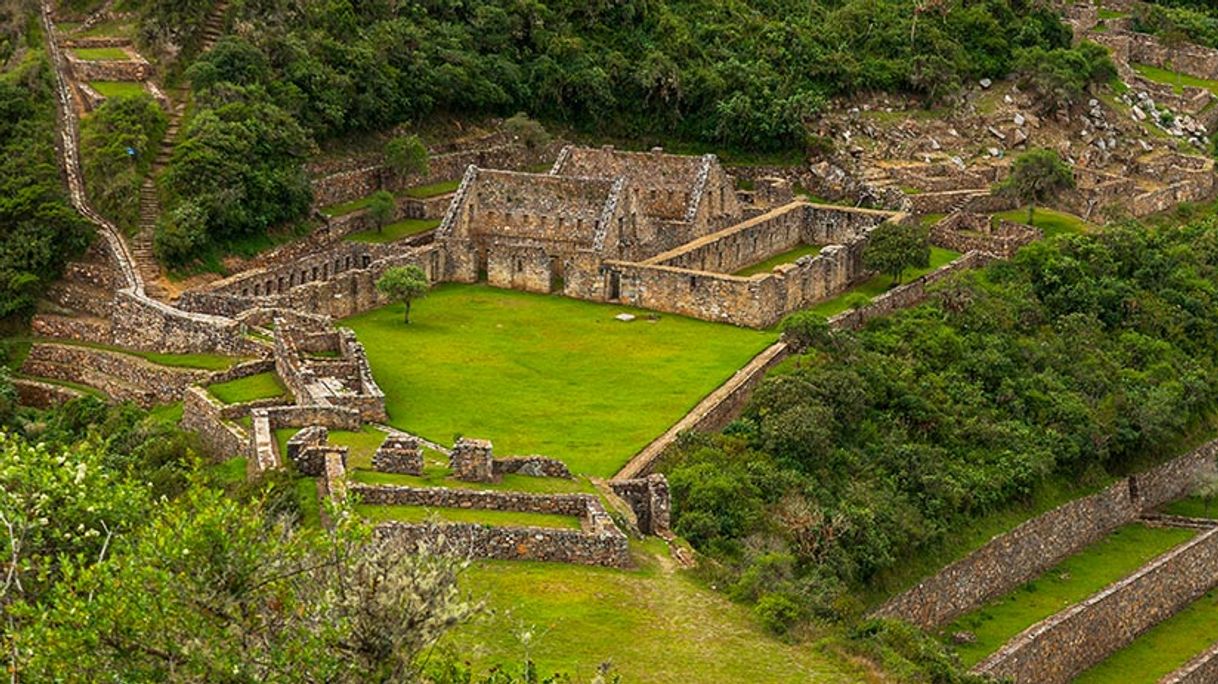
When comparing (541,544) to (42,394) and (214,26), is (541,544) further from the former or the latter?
(214,26)

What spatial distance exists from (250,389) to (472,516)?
59.4 feet

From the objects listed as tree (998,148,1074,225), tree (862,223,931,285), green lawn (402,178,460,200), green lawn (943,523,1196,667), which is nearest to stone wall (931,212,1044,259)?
tree (998,148,1074,225)

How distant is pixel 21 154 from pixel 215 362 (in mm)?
17042

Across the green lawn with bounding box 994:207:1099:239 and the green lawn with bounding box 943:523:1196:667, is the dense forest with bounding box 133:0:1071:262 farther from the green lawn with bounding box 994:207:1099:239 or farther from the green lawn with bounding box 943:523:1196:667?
the green lawn with bounding box 943:523:1196:667

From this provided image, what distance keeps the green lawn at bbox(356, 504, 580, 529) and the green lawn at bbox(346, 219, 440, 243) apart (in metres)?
39.8

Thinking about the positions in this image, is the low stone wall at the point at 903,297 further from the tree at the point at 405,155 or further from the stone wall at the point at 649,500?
the stone wall at the point at 649,500

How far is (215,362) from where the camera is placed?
67312 millimetres

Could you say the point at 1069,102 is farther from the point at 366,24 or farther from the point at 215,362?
the point at 215,362

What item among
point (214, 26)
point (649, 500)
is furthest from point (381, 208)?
point (649, 500)

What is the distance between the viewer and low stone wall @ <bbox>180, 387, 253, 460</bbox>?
56.0 m

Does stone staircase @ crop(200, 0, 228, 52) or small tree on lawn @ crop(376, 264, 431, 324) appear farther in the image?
stone staircase @ crop(200, 0, 228, 52)

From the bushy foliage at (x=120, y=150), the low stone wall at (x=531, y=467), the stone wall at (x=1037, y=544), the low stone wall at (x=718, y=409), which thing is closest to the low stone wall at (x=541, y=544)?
the low stone wall at (x=531, y=467)

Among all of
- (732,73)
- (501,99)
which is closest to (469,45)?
(501,99)

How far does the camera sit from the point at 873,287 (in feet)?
275
